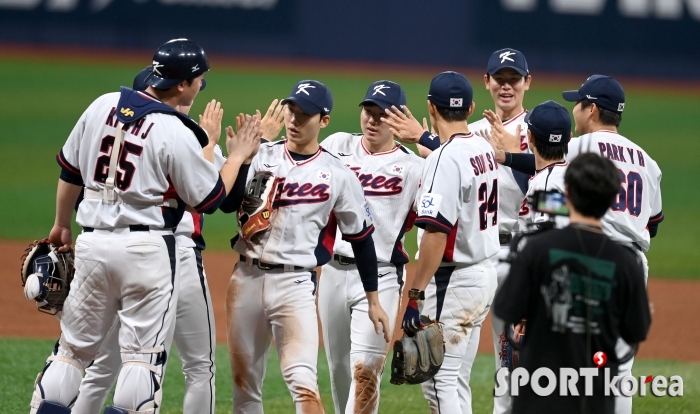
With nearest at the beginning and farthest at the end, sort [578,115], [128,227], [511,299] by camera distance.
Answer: [511,299]
[128,227]
[578,115]

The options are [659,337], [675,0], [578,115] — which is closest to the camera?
[578,115]

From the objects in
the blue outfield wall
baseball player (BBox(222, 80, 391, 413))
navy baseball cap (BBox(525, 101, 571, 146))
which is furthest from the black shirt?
the blue outfield wall

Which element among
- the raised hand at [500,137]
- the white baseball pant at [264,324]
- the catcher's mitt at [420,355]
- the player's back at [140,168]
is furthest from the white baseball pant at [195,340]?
the raised hand at [500,137]

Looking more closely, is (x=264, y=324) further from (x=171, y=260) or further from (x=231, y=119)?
(x=231, y=119)

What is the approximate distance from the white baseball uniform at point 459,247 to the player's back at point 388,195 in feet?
1.52

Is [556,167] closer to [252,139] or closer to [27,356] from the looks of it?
[252,139]

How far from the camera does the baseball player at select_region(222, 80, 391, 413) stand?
4.62 m

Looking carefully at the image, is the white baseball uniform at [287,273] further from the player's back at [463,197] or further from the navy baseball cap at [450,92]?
the navy baseball cap at [450,92]

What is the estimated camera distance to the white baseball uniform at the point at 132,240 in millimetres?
4152

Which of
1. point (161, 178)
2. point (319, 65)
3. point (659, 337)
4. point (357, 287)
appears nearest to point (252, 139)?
point (161, 178)

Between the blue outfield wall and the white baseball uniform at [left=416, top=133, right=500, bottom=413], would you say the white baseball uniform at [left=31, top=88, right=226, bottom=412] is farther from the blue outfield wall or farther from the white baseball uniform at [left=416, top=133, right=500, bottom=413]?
the blue outfield wall

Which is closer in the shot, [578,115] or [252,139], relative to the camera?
[252,139]

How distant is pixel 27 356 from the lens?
7.41 m

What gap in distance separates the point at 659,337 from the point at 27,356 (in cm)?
638
